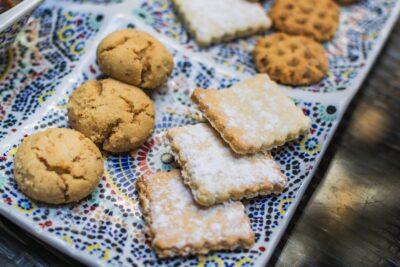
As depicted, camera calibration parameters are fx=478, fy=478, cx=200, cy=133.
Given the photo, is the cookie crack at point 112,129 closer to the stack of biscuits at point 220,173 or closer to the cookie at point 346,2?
the stack of biscuits at point 220,173

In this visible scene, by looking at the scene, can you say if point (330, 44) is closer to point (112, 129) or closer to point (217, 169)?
point (217, 169)

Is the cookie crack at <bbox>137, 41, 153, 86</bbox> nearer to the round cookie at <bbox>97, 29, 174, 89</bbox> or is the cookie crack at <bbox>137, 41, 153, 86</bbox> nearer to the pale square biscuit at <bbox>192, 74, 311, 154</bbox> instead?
the round cookie at <bbox>97, 29, 174, 89</bbox>

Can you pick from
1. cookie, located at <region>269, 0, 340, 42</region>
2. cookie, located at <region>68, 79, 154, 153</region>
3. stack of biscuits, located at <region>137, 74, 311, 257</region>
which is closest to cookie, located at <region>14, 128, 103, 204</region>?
cookie, located at <region>68, 79, 154, 153</region>

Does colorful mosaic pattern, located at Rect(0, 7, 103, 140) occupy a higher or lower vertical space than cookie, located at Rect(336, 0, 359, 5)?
higher

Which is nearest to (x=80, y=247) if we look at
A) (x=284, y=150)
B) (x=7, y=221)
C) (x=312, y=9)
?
(x=7, y=221)

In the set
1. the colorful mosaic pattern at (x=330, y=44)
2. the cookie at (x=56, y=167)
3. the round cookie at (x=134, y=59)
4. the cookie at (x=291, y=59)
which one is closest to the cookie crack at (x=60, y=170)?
the cookie at (x=56, y=167)

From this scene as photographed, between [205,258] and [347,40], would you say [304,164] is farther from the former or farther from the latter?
[347,40]
